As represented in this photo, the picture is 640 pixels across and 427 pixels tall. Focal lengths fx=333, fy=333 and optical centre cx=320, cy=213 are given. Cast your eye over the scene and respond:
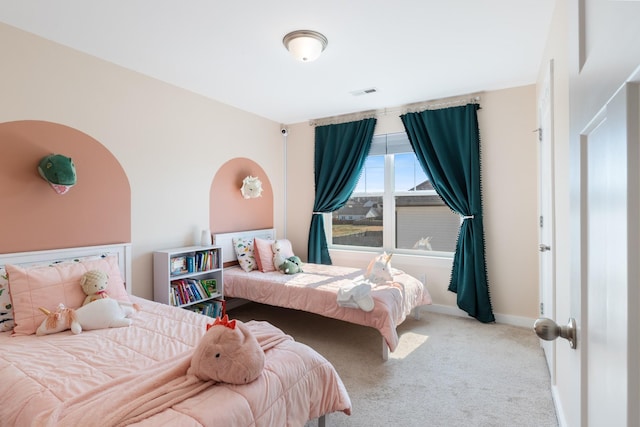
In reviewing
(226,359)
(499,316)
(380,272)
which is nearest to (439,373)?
(380,272)

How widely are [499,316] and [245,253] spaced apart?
3.01 meters

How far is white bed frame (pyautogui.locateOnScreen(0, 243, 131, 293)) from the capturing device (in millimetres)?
2403

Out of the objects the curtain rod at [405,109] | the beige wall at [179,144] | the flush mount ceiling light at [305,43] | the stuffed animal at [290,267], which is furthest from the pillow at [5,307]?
the curtain rod at [405,109]

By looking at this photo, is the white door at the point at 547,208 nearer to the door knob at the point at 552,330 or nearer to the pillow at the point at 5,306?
the door knob at the point at 552,330

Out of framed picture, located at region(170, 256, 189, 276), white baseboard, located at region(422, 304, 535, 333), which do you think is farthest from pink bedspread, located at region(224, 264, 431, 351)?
framed picture, located at region(170, 256, 189, 276)

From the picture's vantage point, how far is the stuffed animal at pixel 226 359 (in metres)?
1.49

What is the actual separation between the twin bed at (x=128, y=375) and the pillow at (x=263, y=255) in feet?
5.29

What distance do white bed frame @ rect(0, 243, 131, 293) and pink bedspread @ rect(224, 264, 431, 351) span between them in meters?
1.10

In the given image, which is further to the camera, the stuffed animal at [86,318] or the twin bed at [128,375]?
the stuffed animal at [86,318]

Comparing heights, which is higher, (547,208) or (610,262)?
(547,208)

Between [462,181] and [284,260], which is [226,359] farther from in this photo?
[462,181]

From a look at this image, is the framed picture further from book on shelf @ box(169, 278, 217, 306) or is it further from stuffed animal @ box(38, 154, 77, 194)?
stuffed animal @ box(38, 154, 77, 194)

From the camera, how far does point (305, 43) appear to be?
2.54m

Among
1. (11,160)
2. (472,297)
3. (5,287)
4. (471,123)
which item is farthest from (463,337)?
(11,160)
